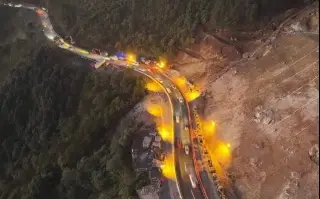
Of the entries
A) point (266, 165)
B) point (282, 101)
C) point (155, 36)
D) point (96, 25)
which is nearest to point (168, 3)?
point (155, 36)

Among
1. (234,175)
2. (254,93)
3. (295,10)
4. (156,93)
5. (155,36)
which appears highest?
(155,36)

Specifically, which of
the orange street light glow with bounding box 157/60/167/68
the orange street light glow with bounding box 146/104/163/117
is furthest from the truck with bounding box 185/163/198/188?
the orange street light glow with bounding box 157/60/167/68

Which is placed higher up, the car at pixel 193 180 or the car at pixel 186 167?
the car at pixel 186 167

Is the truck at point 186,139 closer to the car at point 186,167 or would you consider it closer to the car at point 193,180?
the car at point 186,167

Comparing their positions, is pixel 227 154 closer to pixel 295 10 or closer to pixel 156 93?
pixel 156 93

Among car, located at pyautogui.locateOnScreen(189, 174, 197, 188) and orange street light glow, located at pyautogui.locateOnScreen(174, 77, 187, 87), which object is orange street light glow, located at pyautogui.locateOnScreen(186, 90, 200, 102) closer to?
orange street light glow, located at pyautogui.locateOnScreen(174, 77, 187, 87)

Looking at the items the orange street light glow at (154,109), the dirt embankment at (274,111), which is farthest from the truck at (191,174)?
the orange street light glow at (154,109)
